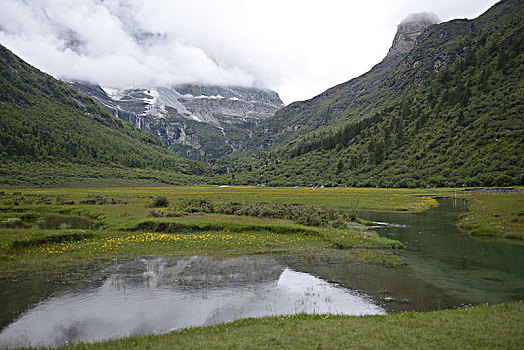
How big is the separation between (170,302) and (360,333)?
462 inches

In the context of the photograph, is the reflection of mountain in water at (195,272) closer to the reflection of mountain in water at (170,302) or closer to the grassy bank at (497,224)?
the reflection of mountain in water at (170,302)

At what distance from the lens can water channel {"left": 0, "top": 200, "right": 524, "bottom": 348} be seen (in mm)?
15969

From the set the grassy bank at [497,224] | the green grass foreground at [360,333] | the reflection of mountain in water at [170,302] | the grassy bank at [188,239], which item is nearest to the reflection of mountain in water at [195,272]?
the reflection of mountain in water at [170,302]

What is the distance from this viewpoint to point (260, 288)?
2153cm

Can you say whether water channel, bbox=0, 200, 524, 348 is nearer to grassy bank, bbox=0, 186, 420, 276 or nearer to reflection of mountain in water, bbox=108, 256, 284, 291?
reflection of mountain in water, bbox=108, 256, 284, 291

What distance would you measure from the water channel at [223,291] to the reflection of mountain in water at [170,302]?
0.19 ft

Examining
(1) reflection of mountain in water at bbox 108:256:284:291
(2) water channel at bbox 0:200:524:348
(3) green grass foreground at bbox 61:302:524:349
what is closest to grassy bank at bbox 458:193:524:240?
(2) water channel at bbox 0:200:524:348

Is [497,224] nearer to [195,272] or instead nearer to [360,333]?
[360,333]

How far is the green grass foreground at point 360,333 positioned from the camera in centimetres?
1191

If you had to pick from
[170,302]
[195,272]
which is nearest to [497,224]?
[195,272]

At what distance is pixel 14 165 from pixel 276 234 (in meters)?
230

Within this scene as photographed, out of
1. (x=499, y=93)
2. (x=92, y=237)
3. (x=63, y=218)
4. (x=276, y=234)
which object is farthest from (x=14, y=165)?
(x=499, y=93)

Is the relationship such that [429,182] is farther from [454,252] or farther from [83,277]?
[83,277]

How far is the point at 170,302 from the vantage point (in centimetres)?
1878
